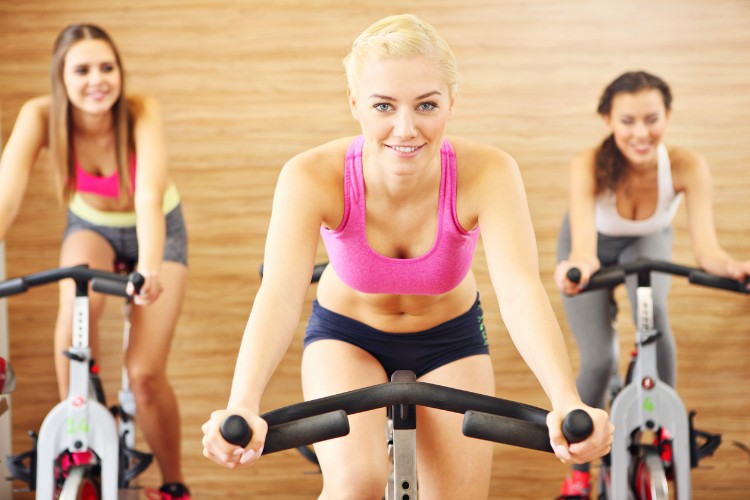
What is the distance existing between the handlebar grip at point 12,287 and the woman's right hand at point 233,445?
1487mm

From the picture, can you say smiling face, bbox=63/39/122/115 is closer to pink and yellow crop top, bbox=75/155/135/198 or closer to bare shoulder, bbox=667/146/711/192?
pink and yellow crop top, bbox=75/155/135/198

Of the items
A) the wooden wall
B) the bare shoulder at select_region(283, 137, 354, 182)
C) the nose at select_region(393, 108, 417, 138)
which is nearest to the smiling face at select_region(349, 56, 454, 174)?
the nose at select_region(393, 108, 417, 138)

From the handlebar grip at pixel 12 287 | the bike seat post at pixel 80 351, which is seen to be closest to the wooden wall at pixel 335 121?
the bike seat post at pixel 80 351

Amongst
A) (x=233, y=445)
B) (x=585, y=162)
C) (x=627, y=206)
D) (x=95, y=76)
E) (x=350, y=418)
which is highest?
(x=95, y=76)

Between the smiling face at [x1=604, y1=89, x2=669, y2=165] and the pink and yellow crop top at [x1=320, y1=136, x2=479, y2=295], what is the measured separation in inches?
55.6

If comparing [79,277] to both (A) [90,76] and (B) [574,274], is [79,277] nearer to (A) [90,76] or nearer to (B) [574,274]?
(A) [90,76]

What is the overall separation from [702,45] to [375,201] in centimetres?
259

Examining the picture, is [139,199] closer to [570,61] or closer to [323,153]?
[323,153]

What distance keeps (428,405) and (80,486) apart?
161 centimetres

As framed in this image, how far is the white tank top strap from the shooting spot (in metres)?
3.32

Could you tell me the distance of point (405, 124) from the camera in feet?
5.48

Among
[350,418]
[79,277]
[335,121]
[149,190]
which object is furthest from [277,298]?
[335,121]

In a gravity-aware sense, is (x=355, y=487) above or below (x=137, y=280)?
below

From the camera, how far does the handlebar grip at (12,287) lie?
264 cm
